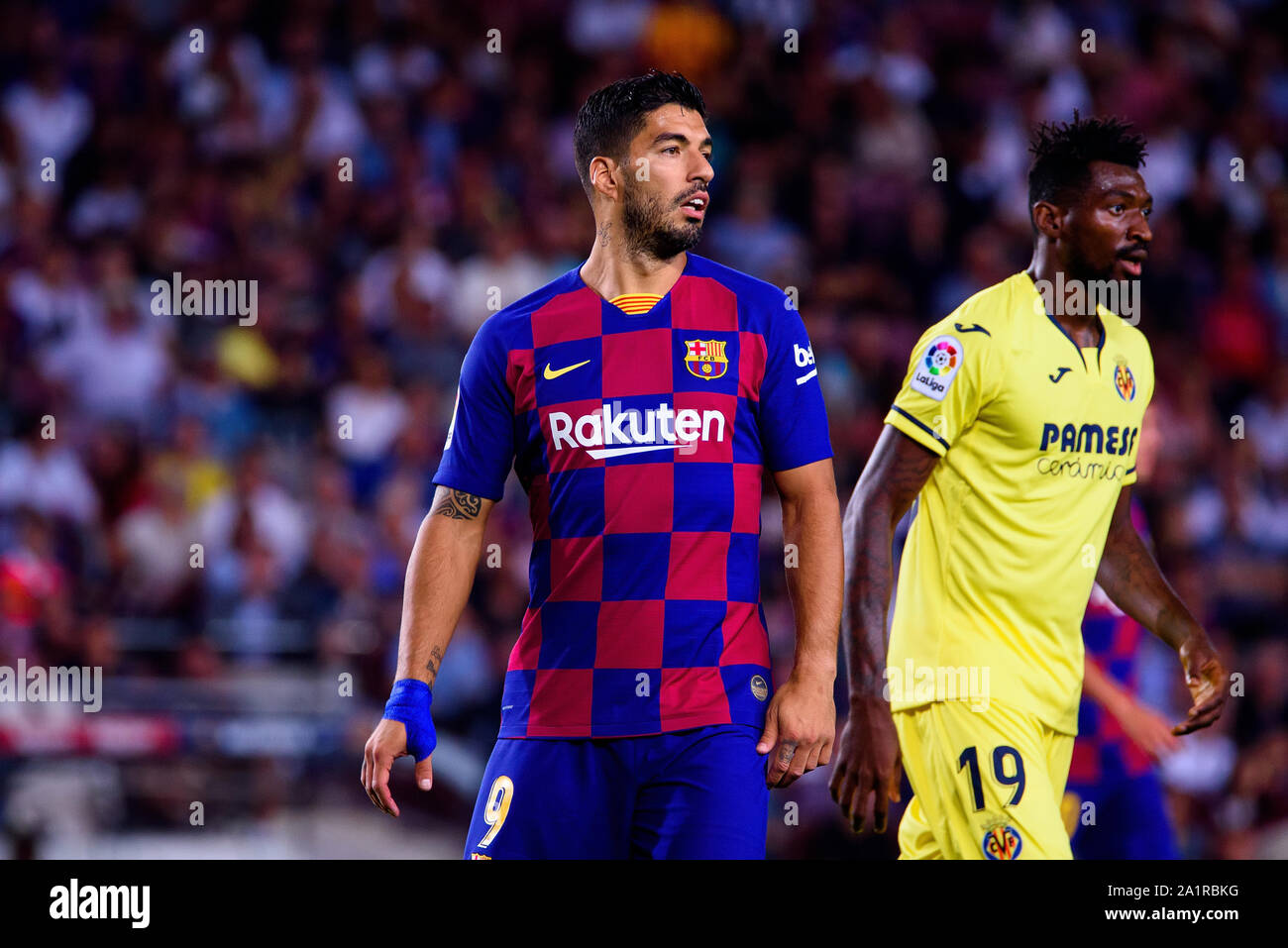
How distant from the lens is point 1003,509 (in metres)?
4.92

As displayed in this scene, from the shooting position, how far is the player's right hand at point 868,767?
445 cm

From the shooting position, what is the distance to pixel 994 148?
490 inches

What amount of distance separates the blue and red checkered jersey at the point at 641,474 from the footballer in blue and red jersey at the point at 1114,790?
1.75m

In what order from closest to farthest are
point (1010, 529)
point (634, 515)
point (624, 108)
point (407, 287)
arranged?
point (634, 515)
point (624, 108)
point (1010, 529)
point (407, 287)

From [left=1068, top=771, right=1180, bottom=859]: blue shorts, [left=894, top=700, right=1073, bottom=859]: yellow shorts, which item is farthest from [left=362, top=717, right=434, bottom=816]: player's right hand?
[left=1068, top=771, right=1180, bottom=859]: blue shorts

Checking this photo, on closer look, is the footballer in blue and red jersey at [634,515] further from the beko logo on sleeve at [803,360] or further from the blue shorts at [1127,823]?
the blue shorts at [1127,823]

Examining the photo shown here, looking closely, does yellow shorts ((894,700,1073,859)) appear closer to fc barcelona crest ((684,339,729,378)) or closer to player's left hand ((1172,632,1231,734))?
player's left hand ((1172,632,1231,734))

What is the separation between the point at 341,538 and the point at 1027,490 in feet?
18.7

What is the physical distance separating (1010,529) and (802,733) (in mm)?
1257
